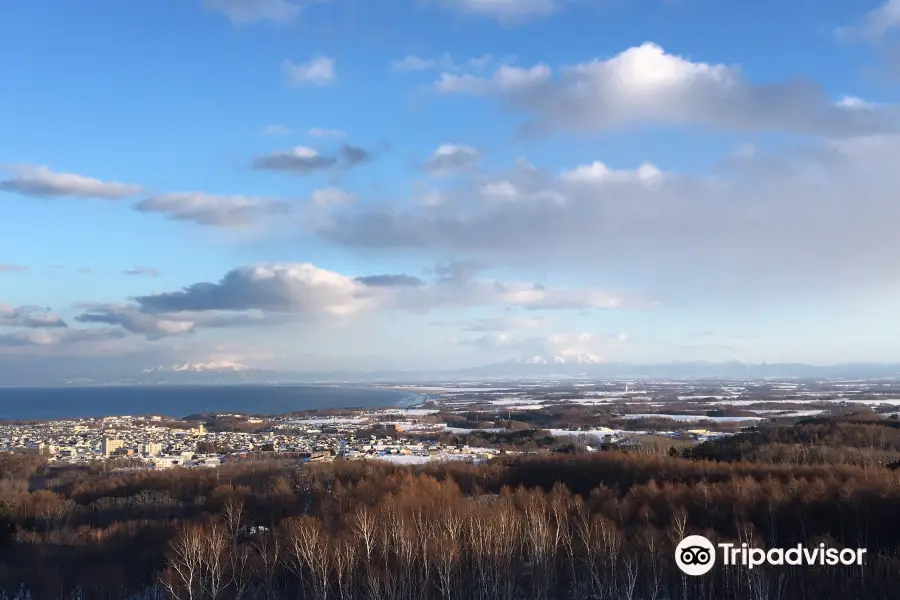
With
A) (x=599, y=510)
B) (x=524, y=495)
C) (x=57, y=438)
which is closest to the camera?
(x=599, y=510)

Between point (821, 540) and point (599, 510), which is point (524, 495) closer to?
point (599, 510)

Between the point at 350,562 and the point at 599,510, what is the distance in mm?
11643

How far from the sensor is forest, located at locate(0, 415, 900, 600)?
74.9 feet

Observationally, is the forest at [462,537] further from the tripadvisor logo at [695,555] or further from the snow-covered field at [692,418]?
the snow-covered field at [692,418]

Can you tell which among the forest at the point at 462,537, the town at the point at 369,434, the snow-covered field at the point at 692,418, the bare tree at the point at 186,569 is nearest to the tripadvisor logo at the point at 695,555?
the forest at the point at 462,537


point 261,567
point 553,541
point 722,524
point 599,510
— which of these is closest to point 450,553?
point 553,541

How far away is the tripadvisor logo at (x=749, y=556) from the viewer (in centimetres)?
2208

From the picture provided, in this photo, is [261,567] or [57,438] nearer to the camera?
[261,567]

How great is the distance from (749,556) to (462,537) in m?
9.21

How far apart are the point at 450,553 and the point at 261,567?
6.80 m

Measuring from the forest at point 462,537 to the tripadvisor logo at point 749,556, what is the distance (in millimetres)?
293

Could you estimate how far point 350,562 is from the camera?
2292 centimetres

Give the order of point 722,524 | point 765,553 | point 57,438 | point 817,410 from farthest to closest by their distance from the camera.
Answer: point 817,410 < point 57,438 < point 722,524 < point 765,553

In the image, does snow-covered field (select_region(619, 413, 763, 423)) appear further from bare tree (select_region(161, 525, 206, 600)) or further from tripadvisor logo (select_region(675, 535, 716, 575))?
bare tree (select_region(161, 525, 206, 600))
